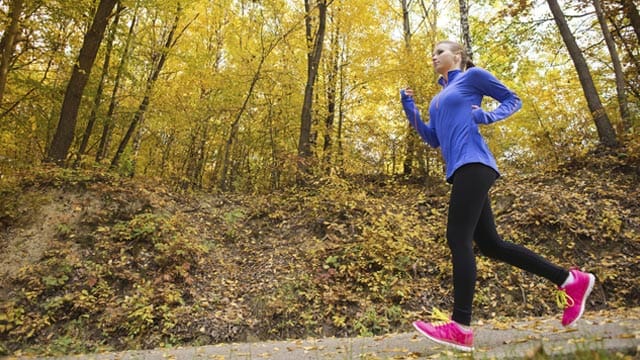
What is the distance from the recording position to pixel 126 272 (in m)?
6.65

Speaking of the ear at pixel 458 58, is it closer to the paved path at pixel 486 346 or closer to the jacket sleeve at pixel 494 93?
the jacket sleeve at pixel 494 93

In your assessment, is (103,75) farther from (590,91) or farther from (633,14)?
(633,14)

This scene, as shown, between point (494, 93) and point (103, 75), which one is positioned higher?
point (103, 75)

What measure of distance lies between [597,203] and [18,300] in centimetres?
890

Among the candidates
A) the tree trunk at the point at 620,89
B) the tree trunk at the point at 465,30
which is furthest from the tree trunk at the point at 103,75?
the tree trunk at the point at 620,89

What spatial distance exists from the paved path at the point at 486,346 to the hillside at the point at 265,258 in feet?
4.51

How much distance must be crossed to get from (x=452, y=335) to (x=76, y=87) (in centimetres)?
923

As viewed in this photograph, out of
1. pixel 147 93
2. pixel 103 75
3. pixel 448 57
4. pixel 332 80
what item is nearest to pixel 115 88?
pixel 103 75

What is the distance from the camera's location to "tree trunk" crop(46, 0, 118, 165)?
8938mm

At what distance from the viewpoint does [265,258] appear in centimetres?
748

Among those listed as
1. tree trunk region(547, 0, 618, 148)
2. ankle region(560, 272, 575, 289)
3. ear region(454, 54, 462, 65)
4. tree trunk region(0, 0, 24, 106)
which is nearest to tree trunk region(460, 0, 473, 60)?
tree trunk region(547, 0, 618, 148)

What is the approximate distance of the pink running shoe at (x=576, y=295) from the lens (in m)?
2.81

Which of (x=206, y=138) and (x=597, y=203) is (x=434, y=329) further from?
(x=206, y=138)

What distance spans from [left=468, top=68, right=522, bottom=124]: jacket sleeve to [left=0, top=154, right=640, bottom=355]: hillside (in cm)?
337
